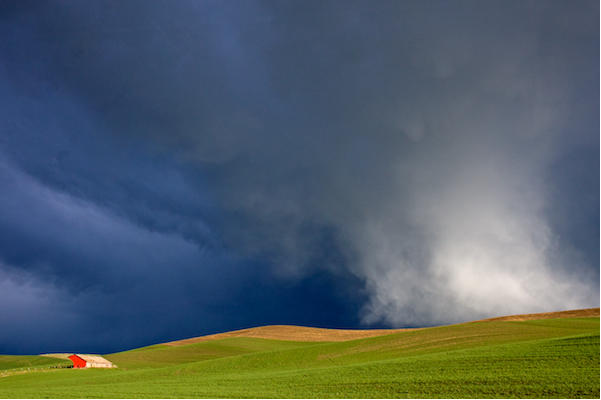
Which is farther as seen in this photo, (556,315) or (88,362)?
(556,315)

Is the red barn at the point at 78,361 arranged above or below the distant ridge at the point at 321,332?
below

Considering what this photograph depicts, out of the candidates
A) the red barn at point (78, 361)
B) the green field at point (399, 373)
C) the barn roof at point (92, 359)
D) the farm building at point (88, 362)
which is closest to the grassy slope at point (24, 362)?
the barn roof at point (92, 359)

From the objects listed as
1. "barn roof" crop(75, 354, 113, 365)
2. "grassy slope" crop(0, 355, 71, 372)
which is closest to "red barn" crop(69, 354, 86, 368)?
"barn roof" crop(75, 354, 113, 365)

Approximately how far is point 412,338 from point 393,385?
2370 centimetres

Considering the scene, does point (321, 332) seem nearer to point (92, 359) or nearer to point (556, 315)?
point (556, 315)

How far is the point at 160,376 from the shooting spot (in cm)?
3070

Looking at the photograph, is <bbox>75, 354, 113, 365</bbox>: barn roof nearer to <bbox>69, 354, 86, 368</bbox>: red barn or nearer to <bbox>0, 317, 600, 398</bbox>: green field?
<bbox>69, 354, 86, 368</bbox>: red barn

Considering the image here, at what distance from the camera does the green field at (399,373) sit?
1681cm

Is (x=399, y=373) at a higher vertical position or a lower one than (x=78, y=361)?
higher

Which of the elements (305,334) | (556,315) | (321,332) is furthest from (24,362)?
(556,315)

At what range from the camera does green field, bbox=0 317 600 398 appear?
16.8 meters

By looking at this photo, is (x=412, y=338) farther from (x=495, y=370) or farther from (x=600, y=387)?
(x=600, y=387)

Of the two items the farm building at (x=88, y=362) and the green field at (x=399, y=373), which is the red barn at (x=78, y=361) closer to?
the farm building at (x=88, y=362)

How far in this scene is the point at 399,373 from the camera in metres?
21.3
